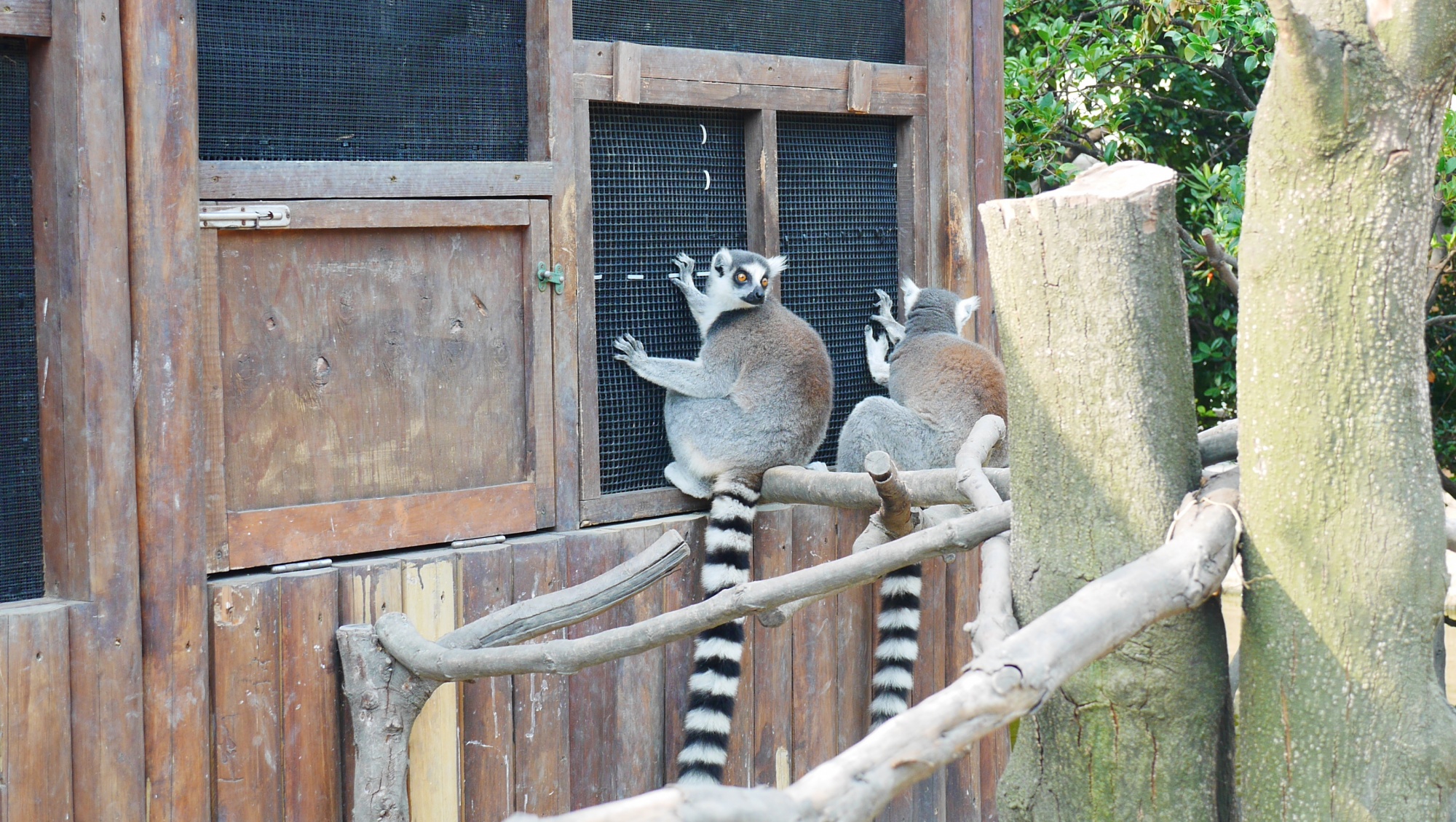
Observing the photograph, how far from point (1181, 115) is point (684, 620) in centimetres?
647

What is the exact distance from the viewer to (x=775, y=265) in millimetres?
4207

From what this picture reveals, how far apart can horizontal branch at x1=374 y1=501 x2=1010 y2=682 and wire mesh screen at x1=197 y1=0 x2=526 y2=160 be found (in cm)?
121

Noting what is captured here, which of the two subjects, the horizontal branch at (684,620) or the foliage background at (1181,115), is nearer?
the horizontal branch at (684,620)

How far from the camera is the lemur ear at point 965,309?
15.2ft

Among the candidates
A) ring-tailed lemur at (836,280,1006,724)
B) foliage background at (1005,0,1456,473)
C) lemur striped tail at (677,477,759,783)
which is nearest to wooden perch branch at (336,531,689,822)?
lemur striped tail at (677,477,759,783)

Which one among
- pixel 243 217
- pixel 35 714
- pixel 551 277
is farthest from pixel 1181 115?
pixel 35 714

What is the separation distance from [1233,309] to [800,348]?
4.28 m

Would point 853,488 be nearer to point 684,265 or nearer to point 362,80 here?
point 684,265

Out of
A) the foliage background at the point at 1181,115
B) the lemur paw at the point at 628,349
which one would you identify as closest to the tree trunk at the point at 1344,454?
the lemur paw at the point at 628,349

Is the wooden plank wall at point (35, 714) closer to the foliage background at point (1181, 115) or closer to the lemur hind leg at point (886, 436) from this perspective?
the lemur hind leg at point (886, 436)

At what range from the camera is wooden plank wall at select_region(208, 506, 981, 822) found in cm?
313

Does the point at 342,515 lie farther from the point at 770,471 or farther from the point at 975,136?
the point at 975,136

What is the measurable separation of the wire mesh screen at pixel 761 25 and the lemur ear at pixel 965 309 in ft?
2.82

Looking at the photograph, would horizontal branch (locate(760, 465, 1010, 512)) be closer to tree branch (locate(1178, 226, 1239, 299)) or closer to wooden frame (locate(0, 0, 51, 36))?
tree branch (locate(1178, 226, 1239, 299))
